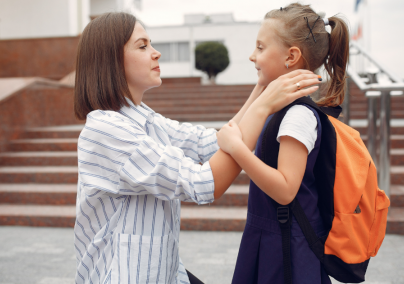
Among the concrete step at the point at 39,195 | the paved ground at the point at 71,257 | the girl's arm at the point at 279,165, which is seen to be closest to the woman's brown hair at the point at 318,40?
the girl's arm at the point at 279,165

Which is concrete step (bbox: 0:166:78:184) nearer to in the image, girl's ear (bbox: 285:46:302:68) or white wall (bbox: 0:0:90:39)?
girl's ear (bbox: 285:46:302:68)

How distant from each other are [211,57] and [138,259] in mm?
12990

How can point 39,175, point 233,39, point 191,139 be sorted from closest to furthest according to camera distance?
1. point 191,139
2. point 39,175
3. point 233,39

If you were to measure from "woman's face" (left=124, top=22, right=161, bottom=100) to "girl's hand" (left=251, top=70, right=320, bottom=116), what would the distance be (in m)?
0.47

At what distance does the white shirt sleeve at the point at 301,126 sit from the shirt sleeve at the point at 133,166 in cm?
27

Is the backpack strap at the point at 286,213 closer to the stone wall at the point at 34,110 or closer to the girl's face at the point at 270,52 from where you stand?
the girl's face at the point at 270,52

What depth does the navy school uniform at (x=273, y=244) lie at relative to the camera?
1153 millimetres

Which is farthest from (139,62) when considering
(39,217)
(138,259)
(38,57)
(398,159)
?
(38,57)

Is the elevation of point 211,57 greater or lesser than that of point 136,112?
greater

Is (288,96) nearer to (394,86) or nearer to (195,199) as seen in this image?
(195,199)

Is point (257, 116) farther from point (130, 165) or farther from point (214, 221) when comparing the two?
point (214, 221)

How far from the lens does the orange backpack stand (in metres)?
1.13

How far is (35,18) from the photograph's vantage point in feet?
38.2

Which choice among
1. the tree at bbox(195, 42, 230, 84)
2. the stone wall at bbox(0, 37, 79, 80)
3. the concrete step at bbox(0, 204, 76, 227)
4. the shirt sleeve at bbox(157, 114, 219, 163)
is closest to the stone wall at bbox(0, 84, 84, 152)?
the concrete step at bbox(0, 204, 76, 227)
